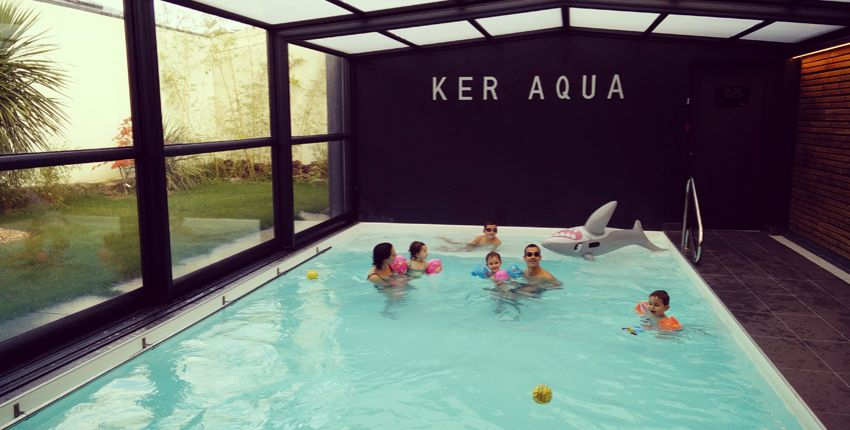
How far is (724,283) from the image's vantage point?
6.27m

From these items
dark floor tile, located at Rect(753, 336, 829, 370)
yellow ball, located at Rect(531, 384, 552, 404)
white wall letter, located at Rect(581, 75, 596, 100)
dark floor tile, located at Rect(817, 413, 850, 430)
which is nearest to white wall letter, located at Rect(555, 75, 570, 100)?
white wall letter, located at Rect(581, 75, 596, 100)

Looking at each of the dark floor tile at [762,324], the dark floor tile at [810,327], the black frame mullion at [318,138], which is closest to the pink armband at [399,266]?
the black frame mullion at [318,138]

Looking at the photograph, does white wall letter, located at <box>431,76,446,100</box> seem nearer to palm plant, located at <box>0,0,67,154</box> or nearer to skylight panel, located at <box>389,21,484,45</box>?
skylight panel, located at <box>389,21,484,45</box>

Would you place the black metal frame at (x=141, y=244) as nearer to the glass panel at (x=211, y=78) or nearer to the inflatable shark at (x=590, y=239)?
the inflatable shark at (x=590, y=239)

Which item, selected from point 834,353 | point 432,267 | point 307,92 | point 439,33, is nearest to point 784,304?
point 834,353

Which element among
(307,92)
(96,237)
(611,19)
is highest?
(611,19)

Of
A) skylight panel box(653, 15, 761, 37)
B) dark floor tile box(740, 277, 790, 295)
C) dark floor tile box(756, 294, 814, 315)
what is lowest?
dark floor tile box(756, 294, 814, 315)

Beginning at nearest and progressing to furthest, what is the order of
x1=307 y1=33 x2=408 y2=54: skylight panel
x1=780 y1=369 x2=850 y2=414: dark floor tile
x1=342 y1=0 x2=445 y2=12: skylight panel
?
x1=780 y1=369 x2=850 y2=414: dark floor tile
x1=342 y1=0 x2=445 y2=12: skylight panel
x1=307 y1=33 x2=408 y2=54: skylight panel

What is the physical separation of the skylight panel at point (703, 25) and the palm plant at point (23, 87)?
7.84 m

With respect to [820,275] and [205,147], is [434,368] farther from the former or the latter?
[820,275]

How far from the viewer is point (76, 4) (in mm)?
11219

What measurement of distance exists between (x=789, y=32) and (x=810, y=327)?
180 inches

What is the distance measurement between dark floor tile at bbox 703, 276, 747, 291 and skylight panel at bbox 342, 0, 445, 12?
4360 mm

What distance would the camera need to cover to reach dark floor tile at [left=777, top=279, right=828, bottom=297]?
19.1 ft
